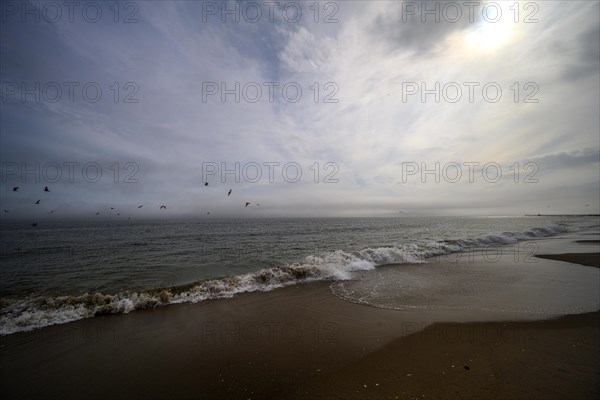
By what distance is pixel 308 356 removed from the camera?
17.4 ft

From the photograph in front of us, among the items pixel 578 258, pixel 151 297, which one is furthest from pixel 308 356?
pixel 578 258

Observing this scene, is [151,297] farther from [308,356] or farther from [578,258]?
[578,258]

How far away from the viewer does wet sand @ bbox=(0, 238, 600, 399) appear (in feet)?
14.2

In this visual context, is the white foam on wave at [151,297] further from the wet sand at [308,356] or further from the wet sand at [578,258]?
the wet sand at [578,258]

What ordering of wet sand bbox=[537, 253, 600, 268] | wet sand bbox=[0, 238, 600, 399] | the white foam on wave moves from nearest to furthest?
wet sand bbox=[0, 238, 600, 399] < the white foam on wave < wet sand bbox=[537, 253, 600, 268]

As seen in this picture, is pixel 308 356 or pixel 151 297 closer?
pixel 308 356

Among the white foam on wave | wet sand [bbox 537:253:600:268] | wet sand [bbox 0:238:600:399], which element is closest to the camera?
wet sand [bbox 0:238:600:399]

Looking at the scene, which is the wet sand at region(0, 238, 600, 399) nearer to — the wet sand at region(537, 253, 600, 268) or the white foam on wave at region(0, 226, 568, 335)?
the white foam on wave at region(0, 226, 568, 335)

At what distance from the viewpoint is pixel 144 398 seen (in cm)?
423

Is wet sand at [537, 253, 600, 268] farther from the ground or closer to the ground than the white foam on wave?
farther from the ground

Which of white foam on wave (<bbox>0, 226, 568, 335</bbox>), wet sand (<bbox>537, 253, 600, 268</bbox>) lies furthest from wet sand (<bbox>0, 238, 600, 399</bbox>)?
wet sand (<bbox>537, 253, 600, 268</bbox>)

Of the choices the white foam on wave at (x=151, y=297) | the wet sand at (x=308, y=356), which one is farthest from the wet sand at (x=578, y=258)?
the wet sand at (x=308, y=356)

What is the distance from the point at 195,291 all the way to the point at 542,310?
12227mm

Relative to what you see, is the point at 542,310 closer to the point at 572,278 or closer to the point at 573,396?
the point at 573,396
